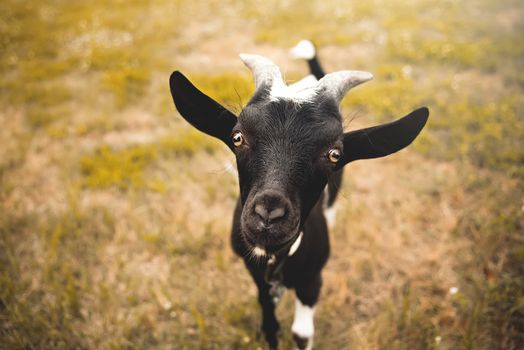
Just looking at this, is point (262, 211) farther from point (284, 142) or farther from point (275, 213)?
point (284, 142)

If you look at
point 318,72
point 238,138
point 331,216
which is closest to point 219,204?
point 331,216

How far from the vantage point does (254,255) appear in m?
2.10

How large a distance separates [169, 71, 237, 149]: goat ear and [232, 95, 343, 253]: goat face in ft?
0.71

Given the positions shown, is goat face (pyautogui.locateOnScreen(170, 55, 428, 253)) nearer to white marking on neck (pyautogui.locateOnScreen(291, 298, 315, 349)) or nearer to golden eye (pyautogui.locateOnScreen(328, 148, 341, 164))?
golden eye (pyautogui.locateOnScreen(328, 148, 341, 164))

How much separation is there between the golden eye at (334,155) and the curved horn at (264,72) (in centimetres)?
58

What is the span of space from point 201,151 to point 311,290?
314 centimetres

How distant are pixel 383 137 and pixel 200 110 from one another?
1.11 meters

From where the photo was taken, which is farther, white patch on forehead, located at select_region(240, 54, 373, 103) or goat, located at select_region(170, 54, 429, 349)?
white patch on forehead, located at select_region(240, 54, 373, 103)

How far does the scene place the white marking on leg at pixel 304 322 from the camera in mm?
2673

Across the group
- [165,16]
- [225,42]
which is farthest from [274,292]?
[165,16]

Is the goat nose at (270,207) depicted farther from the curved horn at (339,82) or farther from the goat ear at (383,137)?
the curved horn at (339,82)

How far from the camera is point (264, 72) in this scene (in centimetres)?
222

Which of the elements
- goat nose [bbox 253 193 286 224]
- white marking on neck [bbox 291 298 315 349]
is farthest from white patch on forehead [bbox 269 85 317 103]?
white marking on neck [bbox 291 298 315 349]

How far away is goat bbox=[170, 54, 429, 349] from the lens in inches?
68.1
